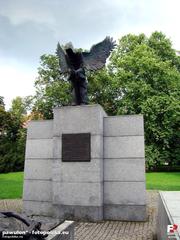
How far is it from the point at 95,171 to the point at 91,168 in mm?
149

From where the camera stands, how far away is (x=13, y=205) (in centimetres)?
1152

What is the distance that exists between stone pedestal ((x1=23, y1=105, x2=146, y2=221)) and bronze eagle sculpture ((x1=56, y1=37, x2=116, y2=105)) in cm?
70

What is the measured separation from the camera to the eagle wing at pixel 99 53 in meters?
10.6

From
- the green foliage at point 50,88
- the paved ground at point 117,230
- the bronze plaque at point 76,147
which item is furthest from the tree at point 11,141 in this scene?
the paved ground at point 117,230

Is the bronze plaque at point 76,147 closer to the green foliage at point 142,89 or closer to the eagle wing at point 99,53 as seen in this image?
the eagle wing at point 99,53

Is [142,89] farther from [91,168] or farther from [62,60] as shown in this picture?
[91,168]

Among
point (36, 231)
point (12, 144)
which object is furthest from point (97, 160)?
point (12, 144)

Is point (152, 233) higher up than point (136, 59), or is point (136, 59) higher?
point (136, 59)

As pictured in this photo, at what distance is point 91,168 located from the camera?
9.59 m

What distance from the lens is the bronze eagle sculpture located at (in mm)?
10477

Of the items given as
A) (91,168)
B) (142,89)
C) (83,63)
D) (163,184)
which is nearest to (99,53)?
(83,63)

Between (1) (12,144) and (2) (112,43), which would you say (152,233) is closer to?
(2) (112,43)

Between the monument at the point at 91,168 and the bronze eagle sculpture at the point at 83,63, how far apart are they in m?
0.03

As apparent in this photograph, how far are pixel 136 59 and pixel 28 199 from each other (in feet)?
65.0
